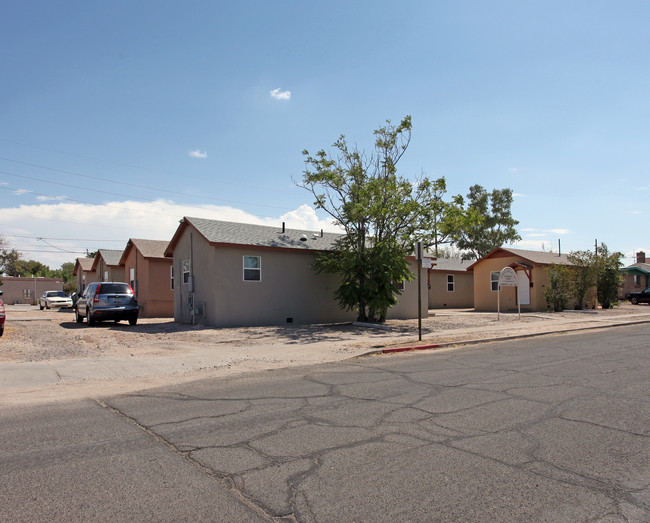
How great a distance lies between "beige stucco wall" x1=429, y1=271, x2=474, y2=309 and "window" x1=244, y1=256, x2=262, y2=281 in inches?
784

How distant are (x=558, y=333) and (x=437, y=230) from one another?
605 cm

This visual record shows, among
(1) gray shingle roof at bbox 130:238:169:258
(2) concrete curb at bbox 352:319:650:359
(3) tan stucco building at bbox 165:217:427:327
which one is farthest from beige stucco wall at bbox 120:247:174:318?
(2) concrete curb at bbox 352:319:650:359

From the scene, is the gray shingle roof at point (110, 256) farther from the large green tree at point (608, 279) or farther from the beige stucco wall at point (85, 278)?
the large green tree at point (608, 279)

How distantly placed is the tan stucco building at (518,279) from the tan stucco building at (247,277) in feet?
46.6

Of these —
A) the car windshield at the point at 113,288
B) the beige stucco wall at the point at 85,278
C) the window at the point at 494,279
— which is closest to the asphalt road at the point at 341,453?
the car windshield at the point at 113,288

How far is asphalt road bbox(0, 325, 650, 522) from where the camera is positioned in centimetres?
374

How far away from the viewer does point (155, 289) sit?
2767 cm

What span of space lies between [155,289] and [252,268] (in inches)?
383

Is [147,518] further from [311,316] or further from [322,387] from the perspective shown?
[311,316]

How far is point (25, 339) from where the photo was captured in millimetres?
14969

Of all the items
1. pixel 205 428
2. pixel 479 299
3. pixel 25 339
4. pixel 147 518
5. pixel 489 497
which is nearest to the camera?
pixel 147 518

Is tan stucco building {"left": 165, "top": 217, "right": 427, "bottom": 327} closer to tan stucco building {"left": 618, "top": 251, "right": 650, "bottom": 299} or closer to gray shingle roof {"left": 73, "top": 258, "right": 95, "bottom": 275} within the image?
gray shingle roof {"left": 73, "top": 258, "right": 95, "bottom": 275}

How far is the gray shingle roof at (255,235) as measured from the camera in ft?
66.0

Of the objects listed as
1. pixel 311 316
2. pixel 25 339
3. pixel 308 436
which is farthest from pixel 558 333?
pixel 25 339
